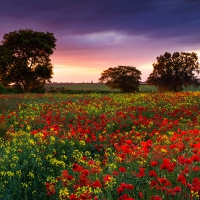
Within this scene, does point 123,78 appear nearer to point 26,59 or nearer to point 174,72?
point 174,72

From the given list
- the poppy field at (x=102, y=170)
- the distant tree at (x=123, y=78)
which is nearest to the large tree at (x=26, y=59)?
the distant tree at (x=123, y=78)

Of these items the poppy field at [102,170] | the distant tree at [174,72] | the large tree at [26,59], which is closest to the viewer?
the poppy field at [102,170]

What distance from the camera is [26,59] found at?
5356 centimetres

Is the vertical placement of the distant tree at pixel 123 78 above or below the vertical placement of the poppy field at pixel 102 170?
above

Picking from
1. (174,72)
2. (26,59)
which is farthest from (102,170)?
(174,72)

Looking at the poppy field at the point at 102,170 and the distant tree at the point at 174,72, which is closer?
the poppy field at the point at 102,170

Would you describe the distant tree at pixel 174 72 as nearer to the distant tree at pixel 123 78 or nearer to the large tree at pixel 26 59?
the distant tree at pixel 123 78

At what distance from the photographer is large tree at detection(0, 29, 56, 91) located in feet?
170

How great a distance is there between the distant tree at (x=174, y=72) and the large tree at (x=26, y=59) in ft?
67.3

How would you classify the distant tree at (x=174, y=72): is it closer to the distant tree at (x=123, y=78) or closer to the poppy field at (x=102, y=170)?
the distant tree at (x=123, y=78)

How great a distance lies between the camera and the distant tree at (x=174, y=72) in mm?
61094

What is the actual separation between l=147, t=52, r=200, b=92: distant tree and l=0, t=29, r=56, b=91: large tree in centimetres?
2052

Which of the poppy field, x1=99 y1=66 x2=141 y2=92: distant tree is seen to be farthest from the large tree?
the poppy field

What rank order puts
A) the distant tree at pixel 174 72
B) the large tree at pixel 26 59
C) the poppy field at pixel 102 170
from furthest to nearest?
the distant tree at pixel 174 72 → the large tree at pixel 26 59 → the poppy field at pixel 102 170
